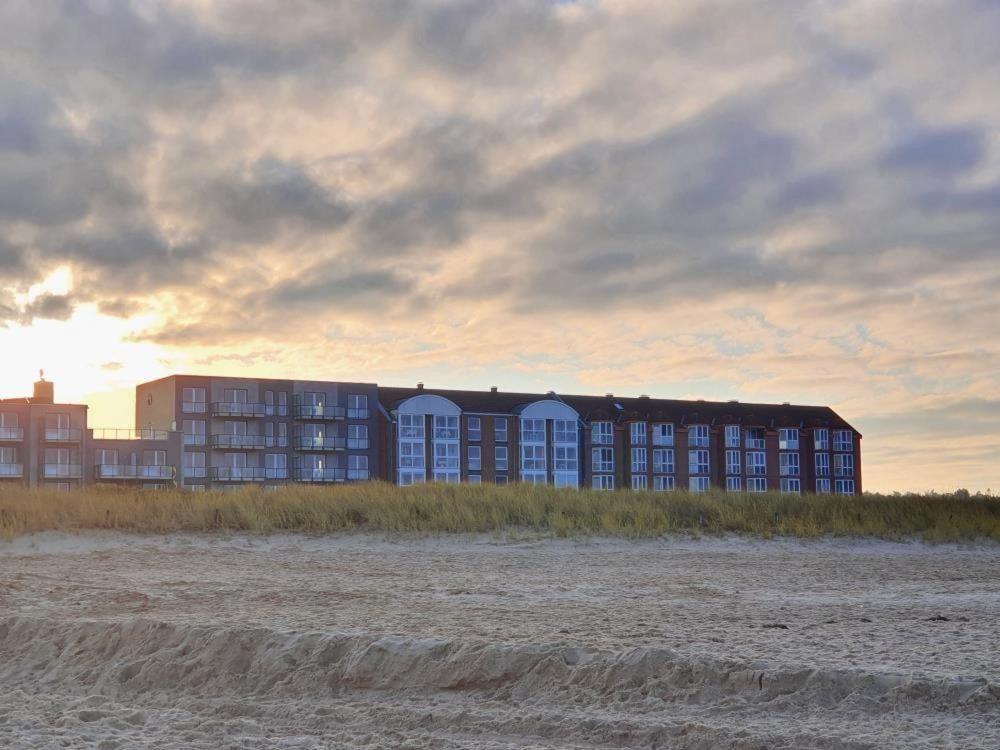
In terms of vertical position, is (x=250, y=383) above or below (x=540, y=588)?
above

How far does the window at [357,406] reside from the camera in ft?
298

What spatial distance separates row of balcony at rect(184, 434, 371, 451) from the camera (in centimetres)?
8625

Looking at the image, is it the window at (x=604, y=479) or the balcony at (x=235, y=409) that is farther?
the window at (x=604, y=479)

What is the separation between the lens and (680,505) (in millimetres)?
22734

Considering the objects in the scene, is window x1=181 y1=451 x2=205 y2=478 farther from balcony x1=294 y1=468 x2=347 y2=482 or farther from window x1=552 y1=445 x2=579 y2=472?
window x1=552 y1=445 x2=579 y2=472

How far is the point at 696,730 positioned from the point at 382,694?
238cm

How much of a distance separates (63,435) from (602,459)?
4094 centimetres

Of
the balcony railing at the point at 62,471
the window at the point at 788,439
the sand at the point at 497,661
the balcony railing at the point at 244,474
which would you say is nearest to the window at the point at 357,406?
the balcony railing at the point at 244,474

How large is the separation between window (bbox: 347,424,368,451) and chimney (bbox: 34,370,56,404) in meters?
21.6

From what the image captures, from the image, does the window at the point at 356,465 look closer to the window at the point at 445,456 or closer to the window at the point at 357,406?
the window at the point at 357,406

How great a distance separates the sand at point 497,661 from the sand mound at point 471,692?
16mm

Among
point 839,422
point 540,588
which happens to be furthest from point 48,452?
point 540,588

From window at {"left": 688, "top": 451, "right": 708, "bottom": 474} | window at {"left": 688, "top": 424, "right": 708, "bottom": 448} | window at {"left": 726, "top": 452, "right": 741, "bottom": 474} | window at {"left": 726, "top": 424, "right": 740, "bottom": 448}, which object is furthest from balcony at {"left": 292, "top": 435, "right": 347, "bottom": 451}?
window at {"left": 726, "top": 424, "right": 740, "bottom": 448}

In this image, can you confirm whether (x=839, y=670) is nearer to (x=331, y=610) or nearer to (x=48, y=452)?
(x=331, y=610)
